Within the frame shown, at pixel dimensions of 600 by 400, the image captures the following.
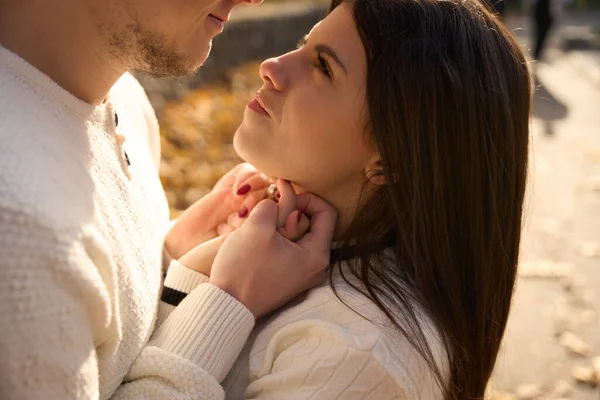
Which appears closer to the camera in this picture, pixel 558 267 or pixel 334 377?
pixel 334 377

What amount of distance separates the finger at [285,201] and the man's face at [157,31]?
0.40m

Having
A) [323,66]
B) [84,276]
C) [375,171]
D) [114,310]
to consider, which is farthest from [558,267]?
[84,276]

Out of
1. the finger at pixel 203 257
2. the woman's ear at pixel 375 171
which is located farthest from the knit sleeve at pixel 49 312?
the woman's ear at pixel 375 171

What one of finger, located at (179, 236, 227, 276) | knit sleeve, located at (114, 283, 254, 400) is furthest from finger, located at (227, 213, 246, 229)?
knit sleeve, located at (114, 283, 254, 400)

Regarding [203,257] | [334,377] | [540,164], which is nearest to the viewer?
[334,377]

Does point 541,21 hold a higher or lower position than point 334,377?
lower

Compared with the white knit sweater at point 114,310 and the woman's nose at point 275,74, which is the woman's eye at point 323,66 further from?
the white knit sweater at point 114,310

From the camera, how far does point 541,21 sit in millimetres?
9367

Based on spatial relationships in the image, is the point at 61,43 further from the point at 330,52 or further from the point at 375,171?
the point at 375,171

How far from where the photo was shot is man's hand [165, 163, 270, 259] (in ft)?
7.12

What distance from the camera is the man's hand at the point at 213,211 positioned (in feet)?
7.12

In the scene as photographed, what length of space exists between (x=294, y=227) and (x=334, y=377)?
45 centimetres

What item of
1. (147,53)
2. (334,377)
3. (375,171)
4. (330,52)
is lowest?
(334,377)

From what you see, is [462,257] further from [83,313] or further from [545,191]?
[545,191]
